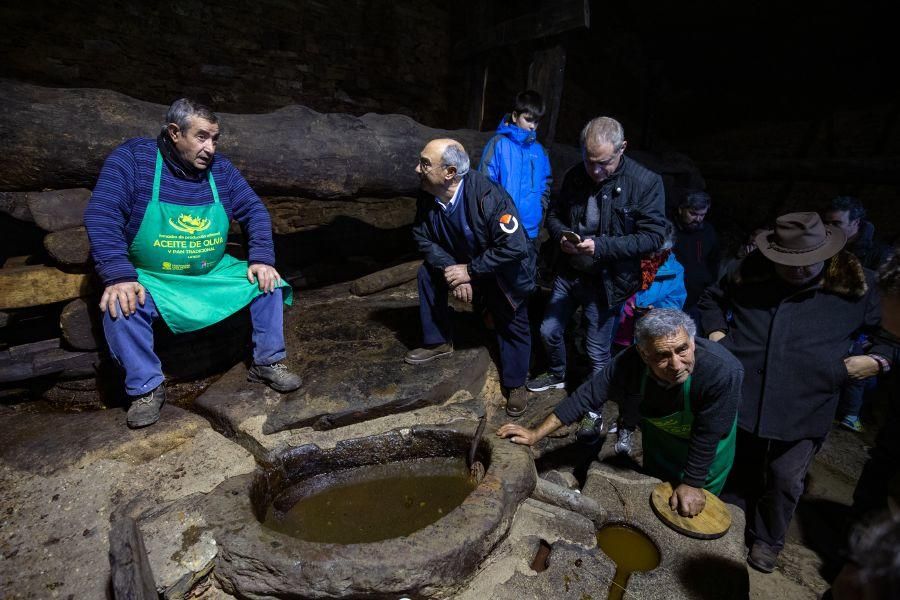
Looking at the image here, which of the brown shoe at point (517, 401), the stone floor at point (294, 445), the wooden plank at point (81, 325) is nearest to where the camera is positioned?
the stone floor at point (294, 445)

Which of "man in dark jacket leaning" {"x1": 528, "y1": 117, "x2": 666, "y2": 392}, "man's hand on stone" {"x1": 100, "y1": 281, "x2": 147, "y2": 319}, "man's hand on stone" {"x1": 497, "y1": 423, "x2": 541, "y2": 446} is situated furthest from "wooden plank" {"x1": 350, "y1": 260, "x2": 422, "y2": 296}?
"man's hand on stone" {"x1": 497, "y1": 423, "x2": 541, "y2": 446}

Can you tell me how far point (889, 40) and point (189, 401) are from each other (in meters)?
11.4

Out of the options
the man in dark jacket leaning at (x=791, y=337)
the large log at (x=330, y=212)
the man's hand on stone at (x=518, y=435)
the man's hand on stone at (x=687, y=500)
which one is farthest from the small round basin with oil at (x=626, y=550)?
the large log at (x=330, y=212)

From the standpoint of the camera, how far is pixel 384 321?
13.8ft

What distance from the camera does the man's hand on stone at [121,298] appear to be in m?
2.57

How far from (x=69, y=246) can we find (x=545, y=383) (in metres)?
3.39

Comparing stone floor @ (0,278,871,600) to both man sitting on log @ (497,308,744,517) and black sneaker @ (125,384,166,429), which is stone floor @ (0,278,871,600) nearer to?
black sneaker @ (125,384,166,429)

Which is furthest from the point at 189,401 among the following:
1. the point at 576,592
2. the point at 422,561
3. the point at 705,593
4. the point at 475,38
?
the point at 475,38

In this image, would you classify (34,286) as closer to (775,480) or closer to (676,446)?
(676,446)

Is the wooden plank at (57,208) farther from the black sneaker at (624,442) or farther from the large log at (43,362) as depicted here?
the black sneaker at (624,442)

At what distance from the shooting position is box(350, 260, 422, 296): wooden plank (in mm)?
4910

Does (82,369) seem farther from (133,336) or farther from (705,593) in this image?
(705,593)

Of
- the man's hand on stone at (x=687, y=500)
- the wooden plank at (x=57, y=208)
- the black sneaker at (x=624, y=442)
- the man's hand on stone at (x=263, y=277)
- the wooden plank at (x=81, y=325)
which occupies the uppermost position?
the wooden plank at (x=57, y=208)

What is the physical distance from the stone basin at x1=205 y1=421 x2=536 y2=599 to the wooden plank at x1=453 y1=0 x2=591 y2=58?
492 centimetres
